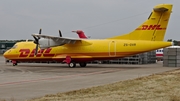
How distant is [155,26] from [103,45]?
5.55m

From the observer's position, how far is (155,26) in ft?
104

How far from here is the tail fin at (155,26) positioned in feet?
103

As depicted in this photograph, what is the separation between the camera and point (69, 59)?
33.9m

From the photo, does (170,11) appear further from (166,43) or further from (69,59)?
(69,59)

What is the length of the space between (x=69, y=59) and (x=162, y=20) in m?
10.4

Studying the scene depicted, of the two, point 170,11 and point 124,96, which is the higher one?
point 170,11

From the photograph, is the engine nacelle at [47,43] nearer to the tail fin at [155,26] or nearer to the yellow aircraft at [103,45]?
the yellow aircraft at [103,45]

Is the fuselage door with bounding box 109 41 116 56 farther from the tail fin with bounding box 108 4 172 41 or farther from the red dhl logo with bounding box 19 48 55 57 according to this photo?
the red dhl logo with bounding box 19 48 55 57

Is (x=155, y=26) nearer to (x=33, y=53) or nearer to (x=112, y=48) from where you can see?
(x=112, y=48)

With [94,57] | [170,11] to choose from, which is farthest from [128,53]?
[170,11]

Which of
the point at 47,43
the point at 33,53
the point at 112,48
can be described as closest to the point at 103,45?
the point at 112,48

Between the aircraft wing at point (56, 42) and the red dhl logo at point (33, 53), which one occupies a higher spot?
the aircraft wing at point (56, 42)

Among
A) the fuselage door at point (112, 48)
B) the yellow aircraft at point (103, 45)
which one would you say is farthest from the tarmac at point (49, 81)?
the fuselage door at point (112, 48)

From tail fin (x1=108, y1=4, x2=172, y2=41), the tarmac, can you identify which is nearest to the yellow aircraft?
tail fin (x1=108, y1=4, x2=172, y2=41)
